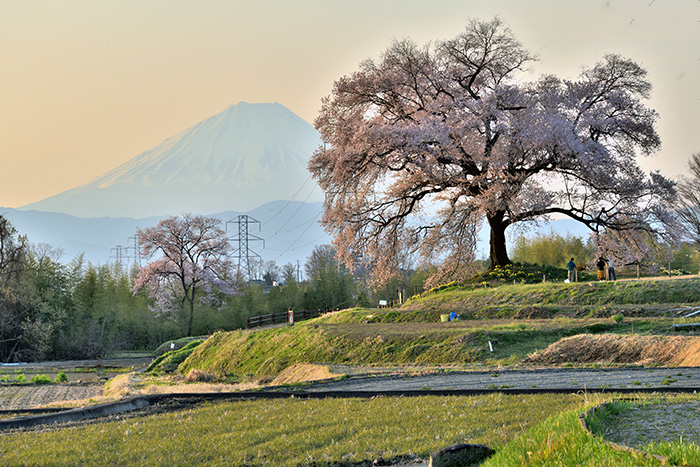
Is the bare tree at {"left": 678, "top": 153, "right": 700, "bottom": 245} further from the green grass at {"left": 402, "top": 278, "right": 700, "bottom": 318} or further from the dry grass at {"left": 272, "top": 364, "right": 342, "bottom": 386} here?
the dry grass at {"left": 272, "top": 364, "right": 342, "bottom": 386}

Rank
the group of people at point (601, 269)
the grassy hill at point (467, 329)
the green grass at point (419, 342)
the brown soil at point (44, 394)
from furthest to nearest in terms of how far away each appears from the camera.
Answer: the group of people at point (601, 269)
the brown soil at point (44, 394)
the grassy hill at point (467, 329)
the green grass at point (419, 342)

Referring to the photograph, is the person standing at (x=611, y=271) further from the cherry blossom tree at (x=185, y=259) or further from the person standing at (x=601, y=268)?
the cherry blossom tree at (x=185, y=259)

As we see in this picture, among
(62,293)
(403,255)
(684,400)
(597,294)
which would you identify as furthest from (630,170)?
(62,293)

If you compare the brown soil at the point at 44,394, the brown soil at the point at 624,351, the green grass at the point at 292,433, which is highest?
the brown soil at the point at 624,351

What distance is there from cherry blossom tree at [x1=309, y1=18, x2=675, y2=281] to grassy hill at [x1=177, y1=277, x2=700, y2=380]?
4.00 m

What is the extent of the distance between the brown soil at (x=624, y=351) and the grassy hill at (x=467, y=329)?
A: 21 cm

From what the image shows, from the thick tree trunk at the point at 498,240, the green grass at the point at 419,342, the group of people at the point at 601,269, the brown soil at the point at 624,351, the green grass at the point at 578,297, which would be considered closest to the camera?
the brown soil at the point at 624,351

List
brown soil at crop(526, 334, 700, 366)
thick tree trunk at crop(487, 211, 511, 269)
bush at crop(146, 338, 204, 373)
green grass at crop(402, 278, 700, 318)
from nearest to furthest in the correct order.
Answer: brown soil at crop(526, 334, 700, 366) < green grass at crop(402, 278, 700, 318) < bush at crop(146, 338, 204, 373) < thick tree trunk at crop(487, 211, 511, 269)

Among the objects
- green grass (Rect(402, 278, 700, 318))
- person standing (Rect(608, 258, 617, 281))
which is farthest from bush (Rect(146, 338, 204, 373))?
person standing (Rect(608, 258, 617, 281))

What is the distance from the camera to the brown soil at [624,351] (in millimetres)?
16422

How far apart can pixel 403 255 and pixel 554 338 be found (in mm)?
15197

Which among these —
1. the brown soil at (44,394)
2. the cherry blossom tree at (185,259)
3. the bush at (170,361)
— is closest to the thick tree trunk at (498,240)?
the bush at (170,361)

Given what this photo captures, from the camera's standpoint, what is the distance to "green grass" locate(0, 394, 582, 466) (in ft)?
25.7

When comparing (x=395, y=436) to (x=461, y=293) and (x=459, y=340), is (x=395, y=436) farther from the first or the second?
(x=461, y=293)
